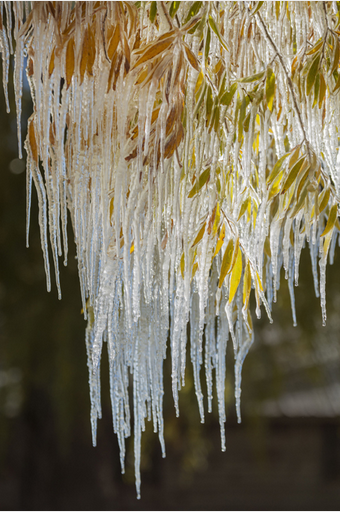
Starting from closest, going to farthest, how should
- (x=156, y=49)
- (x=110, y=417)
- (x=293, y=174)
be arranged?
1. (x=156, y=49)
2. (x=293, y=174)
3. (x=110, y=417)

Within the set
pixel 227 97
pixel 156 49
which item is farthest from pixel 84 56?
pixel 227 97

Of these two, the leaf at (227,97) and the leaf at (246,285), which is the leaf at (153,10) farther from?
the leaf at (246,285)

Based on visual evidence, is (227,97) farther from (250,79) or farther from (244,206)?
(244,206)

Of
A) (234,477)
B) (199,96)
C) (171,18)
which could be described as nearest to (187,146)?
(199,96)

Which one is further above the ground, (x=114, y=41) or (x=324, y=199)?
(x=114, y=41)

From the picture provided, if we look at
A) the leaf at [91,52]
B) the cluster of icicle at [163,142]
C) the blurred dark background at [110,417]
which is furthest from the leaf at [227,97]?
the blurred dark background at [110,417]

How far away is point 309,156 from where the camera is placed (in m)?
0.86

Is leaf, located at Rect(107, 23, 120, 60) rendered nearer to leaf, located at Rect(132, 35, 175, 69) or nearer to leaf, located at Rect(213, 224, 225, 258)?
leaf, located at Rect(132, 35, 175, 69)

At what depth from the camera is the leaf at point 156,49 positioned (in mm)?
753

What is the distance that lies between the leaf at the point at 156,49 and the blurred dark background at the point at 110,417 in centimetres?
224

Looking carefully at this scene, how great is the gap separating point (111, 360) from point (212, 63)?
0.57 metres

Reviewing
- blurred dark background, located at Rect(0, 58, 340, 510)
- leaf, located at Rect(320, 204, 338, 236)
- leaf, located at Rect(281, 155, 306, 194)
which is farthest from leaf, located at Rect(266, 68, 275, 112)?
blurred dark background, located at Rect(0, 58, 340, 510)

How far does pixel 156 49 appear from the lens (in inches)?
29.7

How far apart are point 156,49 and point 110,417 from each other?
376 cm
